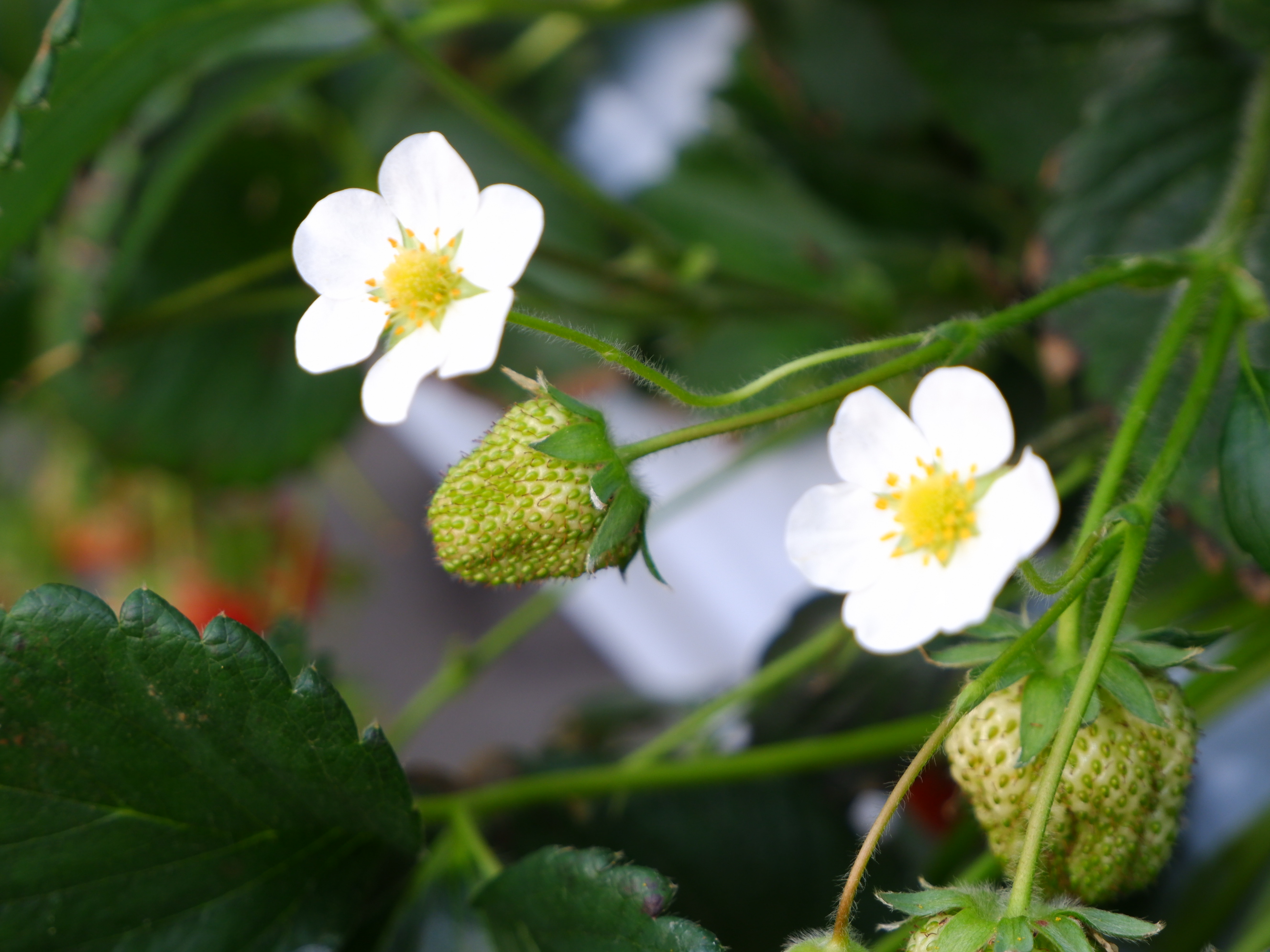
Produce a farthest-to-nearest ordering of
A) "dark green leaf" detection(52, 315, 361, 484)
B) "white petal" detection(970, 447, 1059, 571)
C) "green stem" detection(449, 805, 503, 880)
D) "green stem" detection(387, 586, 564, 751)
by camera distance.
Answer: "dark green leaf" detection(52, 315, 361, 484) → "green stem" detection(387, 586, 564, 751) → "green stem" detection(449, 805, 503, 880) → "white petal" detection(970, 447, 1059, 571)

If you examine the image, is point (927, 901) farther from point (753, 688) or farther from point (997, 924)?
point (753, 688)

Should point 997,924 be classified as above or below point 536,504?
below

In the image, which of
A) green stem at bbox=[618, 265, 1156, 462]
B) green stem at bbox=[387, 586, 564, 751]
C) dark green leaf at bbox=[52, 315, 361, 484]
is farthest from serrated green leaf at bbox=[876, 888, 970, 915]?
dark green leaf at bbox=[52, 315, 361, 484]

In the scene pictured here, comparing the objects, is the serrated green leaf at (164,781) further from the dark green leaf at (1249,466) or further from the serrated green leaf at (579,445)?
the dark green leaf at (1249,466)

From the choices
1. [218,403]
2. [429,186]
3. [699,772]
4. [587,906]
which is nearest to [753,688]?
[699,772]

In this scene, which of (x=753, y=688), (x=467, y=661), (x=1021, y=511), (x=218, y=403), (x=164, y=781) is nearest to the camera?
(x=1021, y=511)

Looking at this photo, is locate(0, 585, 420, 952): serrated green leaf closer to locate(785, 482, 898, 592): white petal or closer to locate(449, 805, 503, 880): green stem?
locate(449, 805, 503, 880): green stem

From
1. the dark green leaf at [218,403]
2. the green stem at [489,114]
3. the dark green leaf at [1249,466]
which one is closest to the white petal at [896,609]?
the dark green leaf at [1249,466]
